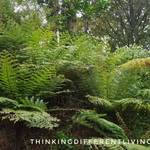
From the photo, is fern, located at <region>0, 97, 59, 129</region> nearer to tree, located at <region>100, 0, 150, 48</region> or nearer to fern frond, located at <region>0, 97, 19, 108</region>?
fern frond, located at <region>0, 97, 19, 108</region>

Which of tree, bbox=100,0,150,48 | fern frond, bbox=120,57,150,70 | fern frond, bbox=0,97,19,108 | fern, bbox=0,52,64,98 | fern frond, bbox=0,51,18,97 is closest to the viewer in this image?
fern frond, bbox=0,97,19,108

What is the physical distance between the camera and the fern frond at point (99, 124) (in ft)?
15.8

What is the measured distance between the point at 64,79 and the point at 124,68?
0.80 meters

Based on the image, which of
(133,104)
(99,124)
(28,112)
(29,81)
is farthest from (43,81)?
(133,104)

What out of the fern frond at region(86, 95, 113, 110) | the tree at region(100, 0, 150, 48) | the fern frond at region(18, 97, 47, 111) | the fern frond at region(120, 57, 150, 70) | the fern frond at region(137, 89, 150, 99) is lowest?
the fern frond at region(18, 97, 47, 111)

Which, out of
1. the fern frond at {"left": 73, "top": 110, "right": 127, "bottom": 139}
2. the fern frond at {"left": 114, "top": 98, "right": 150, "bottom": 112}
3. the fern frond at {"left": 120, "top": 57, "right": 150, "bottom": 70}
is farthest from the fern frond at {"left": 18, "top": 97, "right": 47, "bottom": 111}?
the fern frond at {"left": 120, "top": 57, "right": 150, "bottom": 70}

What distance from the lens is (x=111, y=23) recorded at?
23688 millimetres

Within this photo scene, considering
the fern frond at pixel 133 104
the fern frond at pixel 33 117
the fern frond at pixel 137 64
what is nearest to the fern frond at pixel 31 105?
the fern frond at pixel 33 117

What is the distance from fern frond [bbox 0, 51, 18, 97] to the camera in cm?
477

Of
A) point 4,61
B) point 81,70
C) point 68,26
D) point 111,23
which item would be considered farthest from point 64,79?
point 111,23

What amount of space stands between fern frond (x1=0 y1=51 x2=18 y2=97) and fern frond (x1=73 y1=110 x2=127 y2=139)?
751mm

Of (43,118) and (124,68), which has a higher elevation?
(124,68)

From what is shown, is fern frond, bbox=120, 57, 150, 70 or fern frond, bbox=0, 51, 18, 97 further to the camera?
fern frond, bbox=120, 57, 150, 70

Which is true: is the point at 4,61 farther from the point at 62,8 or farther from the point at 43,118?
the point at 62,8
